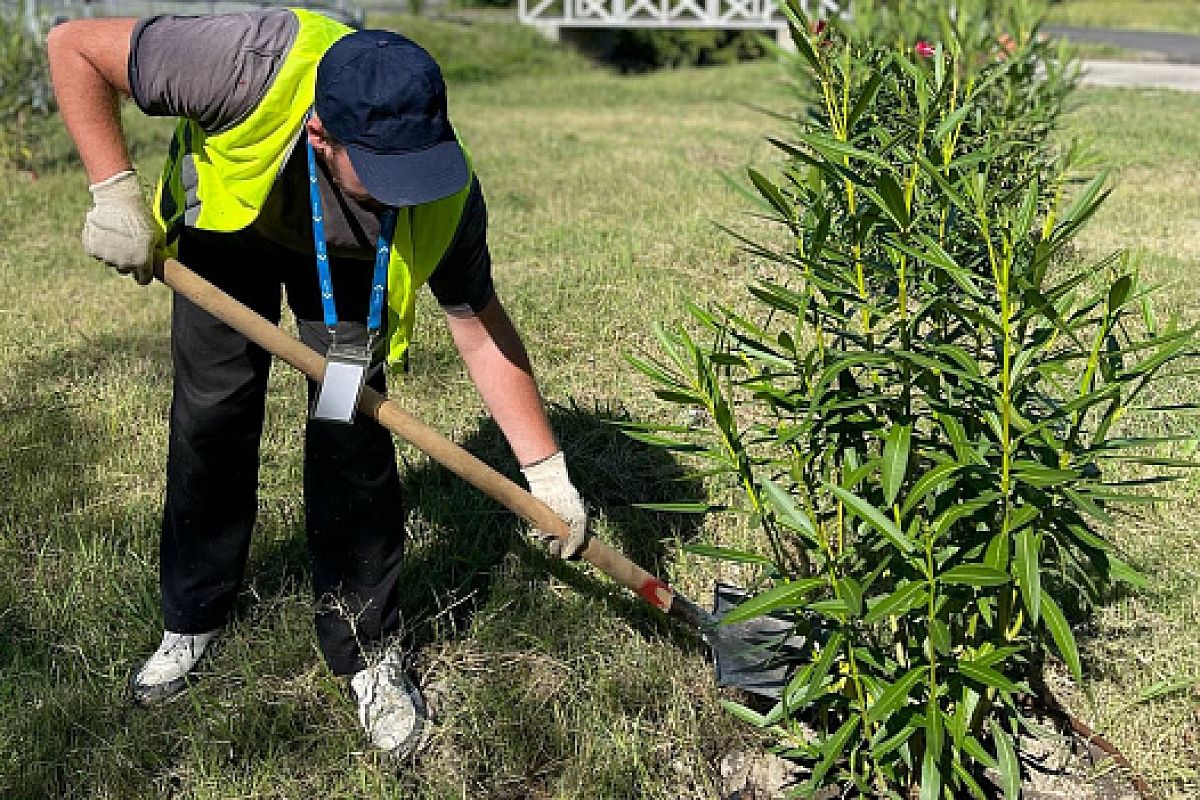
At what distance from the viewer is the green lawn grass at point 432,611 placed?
2.77 metres

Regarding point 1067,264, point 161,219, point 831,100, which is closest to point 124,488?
point 161,219

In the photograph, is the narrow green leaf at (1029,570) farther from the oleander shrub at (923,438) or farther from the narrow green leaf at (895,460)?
the narrow green leaf at (895,460)

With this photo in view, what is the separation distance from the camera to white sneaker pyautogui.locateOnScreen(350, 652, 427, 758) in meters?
2.82

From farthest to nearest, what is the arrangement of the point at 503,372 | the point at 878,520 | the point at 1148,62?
the point at 1148,62 < the point at 503,372 < the point at 878,520

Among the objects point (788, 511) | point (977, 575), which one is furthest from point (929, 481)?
point (788, 511)

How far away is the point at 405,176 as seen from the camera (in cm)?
230

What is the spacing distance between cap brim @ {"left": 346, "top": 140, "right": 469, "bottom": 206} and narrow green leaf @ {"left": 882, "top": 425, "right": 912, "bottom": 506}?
0.92m

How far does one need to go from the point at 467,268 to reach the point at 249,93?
0.57 m

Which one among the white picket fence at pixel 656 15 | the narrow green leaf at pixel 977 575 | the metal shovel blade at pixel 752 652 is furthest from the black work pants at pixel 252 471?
the white picket fence at pixel 656 15

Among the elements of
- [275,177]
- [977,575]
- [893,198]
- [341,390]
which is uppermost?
[893,198]

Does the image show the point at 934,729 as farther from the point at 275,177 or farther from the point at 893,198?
the point at 275,177

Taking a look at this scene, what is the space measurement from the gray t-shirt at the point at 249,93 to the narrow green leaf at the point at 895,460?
1.07 metres

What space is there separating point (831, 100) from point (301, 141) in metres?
1.08

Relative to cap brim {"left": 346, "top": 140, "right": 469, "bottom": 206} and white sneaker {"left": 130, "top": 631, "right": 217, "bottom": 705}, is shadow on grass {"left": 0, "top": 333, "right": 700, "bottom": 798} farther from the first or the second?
cap brim {"left": 346, "top": 140, "right": 469, "bottom": 206}
